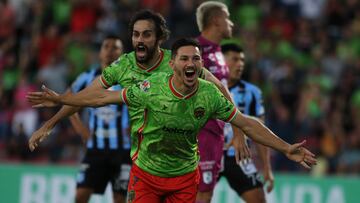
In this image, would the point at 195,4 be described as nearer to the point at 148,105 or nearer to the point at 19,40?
the point at 19,40

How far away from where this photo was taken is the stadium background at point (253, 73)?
1559 cm

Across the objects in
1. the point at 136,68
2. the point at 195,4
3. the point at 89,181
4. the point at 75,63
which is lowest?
the point at 89,181

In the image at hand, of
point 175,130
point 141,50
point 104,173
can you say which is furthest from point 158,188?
point 104,173

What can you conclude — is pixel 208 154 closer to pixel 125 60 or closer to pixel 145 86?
pixel 125 60

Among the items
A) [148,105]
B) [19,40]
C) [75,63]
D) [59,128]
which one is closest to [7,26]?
[19,40]

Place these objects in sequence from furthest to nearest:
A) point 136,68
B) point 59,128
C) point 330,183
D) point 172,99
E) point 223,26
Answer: point 59,128 → point 330,183 → point 223,26 → point 136,68 → point 172,99

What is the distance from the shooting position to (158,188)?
917 cm

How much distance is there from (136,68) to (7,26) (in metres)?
10.6

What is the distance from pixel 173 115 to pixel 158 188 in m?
0.76

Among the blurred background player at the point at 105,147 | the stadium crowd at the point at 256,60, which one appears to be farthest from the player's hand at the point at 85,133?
the stadium crowd at the point at 256,60

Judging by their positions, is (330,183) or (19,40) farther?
(19,40)

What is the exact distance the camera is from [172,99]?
8812mm

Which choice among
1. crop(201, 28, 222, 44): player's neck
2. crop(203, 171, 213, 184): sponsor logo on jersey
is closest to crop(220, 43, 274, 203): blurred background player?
crop(203, 171, 213, 184): sponsor logo on jersey

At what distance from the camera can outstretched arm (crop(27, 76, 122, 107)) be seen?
8.83 metres
